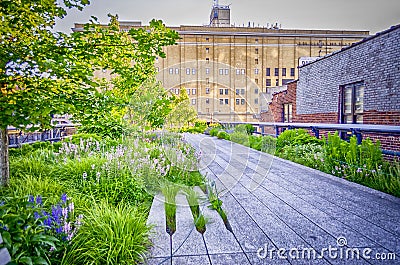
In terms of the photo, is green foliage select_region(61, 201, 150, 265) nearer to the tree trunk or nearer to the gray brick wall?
the tree trunk

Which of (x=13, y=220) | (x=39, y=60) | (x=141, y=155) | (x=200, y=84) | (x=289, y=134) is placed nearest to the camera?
(x=13, y=220)

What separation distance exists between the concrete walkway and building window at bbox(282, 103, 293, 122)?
848cm

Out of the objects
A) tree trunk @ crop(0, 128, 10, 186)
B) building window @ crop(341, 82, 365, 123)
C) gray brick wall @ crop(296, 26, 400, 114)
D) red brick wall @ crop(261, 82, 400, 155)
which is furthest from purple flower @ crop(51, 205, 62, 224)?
building window @ crop(341, 82, 365, 123)

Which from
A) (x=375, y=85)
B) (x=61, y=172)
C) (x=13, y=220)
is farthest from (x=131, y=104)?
(x=375, y=85)

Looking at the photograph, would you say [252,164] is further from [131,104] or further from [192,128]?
[131,104]

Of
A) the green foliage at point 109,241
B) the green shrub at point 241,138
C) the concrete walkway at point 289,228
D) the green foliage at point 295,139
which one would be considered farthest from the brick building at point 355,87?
the green foliage at point 109,241

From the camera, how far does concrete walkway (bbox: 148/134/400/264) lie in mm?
1753

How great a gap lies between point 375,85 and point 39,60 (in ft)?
23.9

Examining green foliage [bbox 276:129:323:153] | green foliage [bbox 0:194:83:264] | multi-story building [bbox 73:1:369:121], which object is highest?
multi-story building [bbox 73:1:369:121]

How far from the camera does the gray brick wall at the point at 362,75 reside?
6.37 meters

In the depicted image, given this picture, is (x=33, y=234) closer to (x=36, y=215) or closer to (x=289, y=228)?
(x=36, y=215)

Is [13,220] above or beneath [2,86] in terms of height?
beneath

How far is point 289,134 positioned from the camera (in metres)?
6.75

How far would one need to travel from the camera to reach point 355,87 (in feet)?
25.6
